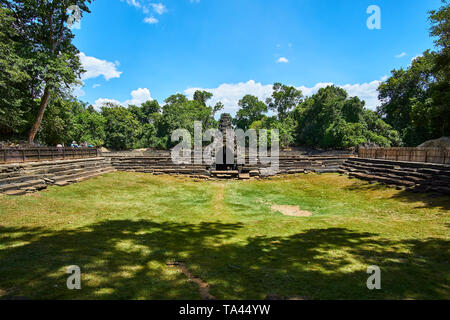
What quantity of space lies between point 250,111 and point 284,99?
11255mm

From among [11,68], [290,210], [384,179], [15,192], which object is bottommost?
[290,210]

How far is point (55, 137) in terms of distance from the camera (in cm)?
2678

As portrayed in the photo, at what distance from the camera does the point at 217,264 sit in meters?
3.95

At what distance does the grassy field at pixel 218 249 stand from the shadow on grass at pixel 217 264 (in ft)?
0.06

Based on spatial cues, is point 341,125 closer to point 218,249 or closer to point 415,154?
point 415,154

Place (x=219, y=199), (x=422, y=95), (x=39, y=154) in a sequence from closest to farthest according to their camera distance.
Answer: (x=219, y=199)
(x=39, y=154)
(x=422, y=95)

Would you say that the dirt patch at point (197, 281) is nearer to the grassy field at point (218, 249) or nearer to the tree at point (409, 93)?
the grassy field at point (218, 249)

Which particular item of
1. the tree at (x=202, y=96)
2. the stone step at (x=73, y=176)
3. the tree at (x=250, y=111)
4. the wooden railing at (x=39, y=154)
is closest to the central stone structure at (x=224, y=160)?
the stone step at (x=73, y=176)

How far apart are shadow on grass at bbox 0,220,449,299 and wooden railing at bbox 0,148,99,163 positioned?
7.70 metres

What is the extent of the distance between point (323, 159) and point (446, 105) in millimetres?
10190

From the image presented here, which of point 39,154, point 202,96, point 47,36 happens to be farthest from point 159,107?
point 39,154

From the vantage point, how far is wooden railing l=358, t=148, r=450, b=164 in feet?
37.2
